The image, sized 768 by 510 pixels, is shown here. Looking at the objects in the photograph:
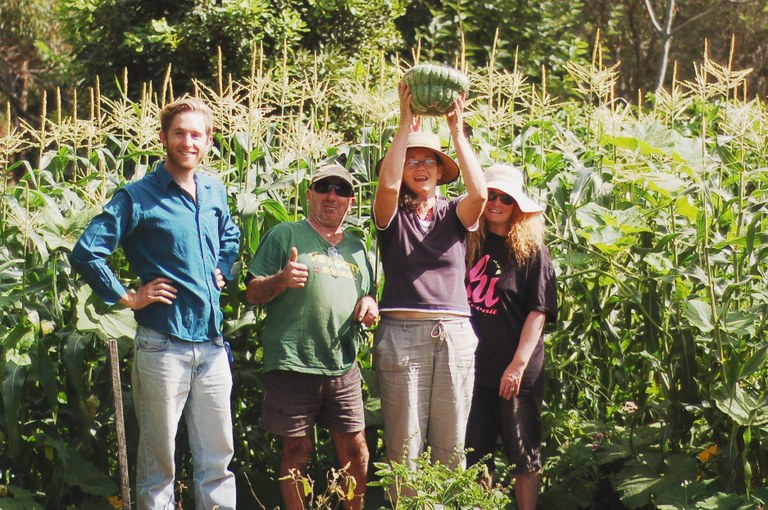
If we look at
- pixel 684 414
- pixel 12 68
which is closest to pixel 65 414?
pixel 684 414

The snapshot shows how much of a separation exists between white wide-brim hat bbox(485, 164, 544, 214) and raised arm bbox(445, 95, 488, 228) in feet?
0.77

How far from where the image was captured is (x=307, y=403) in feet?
14.3

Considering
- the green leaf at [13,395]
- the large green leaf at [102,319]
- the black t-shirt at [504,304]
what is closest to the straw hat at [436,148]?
the black t-shirt at [504,304]

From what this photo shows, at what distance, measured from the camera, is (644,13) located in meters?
15.8

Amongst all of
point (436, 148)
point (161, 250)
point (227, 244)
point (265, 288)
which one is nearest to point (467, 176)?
point (436, 148)

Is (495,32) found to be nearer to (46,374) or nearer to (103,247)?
(46,374)

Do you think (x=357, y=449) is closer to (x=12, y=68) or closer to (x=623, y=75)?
(x=623, y=75)

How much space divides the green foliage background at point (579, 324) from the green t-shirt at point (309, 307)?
42 cm

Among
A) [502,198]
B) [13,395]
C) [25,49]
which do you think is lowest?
[13,395]

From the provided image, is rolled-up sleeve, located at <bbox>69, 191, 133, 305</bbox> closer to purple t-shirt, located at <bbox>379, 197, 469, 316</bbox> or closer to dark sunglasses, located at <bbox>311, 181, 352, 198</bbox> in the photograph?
dark sunglasses, located at <bbox>311, 181, 352, 198</bbox>

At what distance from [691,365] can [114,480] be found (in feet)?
8.76

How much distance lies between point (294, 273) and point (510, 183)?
1128 mm

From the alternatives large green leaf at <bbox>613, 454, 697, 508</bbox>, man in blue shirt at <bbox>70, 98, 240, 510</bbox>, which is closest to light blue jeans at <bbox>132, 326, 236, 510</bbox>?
man in blue shirt at <bbox>70, 98, 240, 510</bbox>

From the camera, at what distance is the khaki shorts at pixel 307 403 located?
434cm
